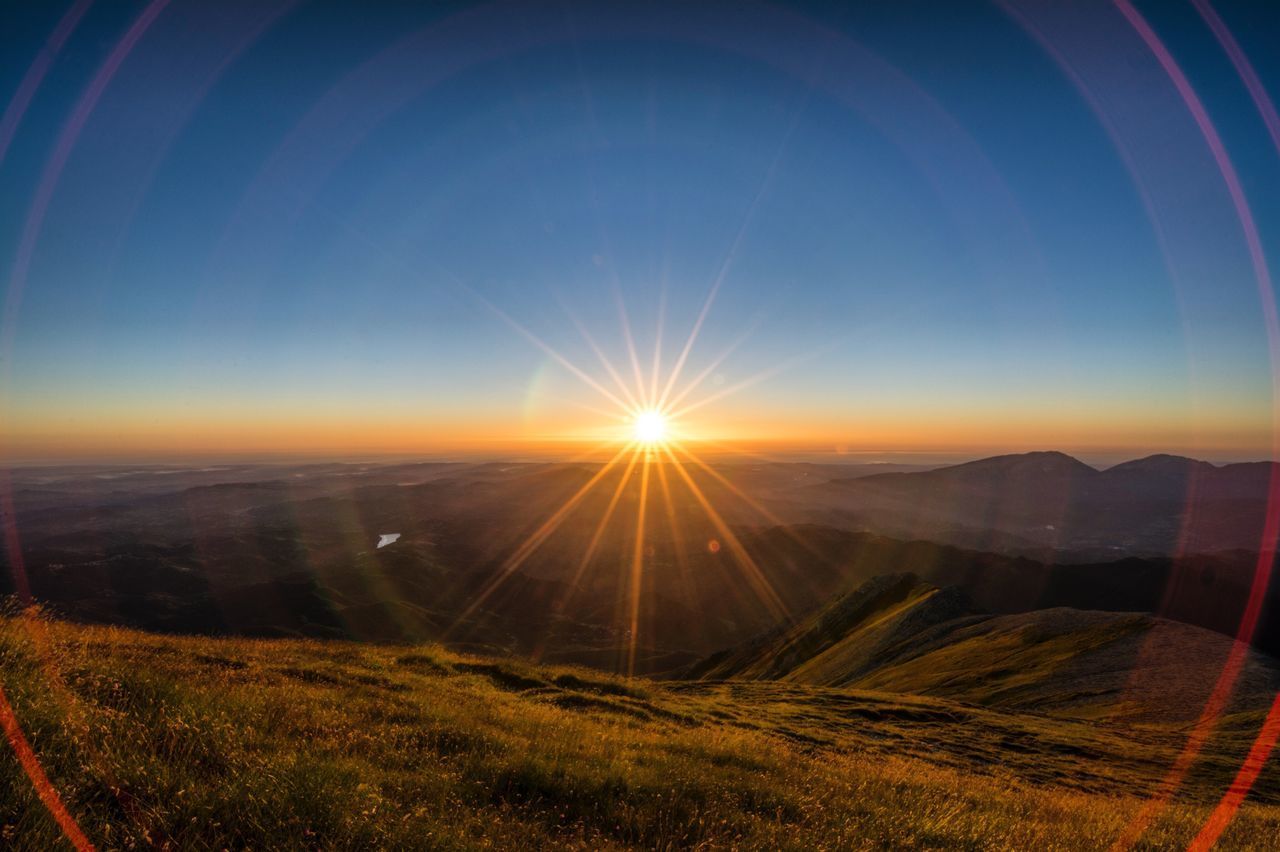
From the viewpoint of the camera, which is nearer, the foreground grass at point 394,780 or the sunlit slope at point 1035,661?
the foreground grass at point 394,780

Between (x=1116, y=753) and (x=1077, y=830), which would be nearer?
(x=1077, y=830)

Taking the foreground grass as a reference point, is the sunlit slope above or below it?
below

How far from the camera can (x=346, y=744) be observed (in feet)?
20.8

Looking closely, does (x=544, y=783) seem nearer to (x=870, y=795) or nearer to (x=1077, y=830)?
(x=870, y=795)

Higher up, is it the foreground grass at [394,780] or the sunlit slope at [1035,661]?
the foreground grass at [394,780]

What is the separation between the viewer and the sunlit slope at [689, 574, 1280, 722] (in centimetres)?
4272

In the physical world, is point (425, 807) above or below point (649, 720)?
above

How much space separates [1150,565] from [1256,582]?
2875 centimetres

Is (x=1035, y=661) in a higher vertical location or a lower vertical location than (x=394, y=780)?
lower

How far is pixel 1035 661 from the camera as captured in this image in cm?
5319

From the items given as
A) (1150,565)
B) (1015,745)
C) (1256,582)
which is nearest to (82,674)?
(1015,745)

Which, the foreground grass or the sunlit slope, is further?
the sunlit slope

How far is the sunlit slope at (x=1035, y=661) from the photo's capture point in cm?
4272

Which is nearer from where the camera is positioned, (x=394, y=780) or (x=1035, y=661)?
(x=394, y=780)
